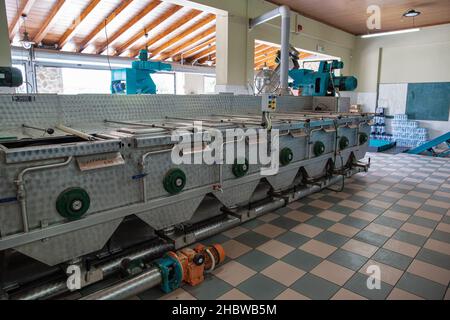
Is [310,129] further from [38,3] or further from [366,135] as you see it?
[38,3]

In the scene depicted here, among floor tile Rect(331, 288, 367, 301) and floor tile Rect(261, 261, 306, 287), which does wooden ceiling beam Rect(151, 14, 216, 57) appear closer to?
floor tile Rect(261, 261, 306, 287)

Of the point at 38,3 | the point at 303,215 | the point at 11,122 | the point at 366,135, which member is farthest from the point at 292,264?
the point at 38,3

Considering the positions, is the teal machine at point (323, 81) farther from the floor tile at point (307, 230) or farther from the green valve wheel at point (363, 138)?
the floor tile at point (307, 230)

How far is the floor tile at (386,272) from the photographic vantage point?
2.29 meters

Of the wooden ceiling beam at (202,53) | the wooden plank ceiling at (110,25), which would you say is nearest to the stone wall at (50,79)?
the wooden plank ceiling at (110,25)

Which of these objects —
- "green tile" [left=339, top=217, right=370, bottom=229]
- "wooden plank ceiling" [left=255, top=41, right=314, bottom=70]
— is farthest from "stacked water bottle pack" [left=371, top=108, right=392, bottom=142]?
"green tile" [left=339, top=217, right=370, bottom=229]

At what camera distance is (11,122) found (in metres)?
2.43

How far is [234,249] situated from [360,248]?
1.16 meters

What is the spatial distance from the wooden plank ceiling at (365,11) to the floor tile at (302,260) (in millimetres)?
5932

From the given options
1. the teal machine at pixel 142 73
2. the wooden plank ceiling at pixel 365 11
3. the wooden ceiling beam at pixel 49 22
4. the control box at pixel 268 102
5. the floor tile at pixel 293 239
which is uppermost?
the wooden plank ceiling at pixel 365 11

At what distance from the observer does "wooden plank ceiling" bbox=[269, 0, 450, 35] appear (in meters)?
6.88

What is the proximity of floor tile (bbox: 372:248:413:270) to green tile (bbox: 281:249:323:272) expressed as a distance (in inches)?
20.6
